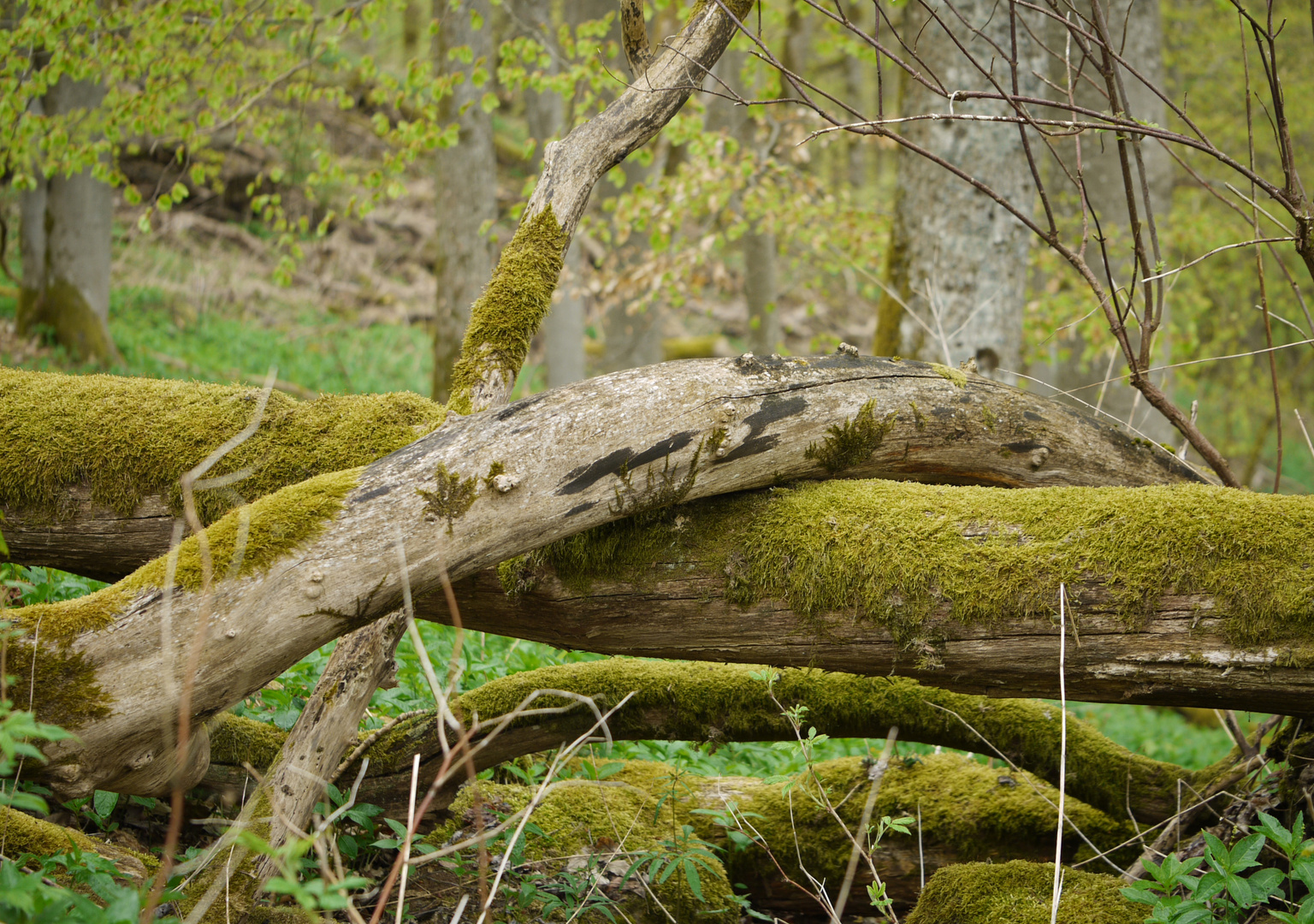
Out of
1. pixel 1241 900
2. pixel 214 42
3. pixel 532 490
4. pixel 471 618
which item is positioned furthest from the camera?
pixel 214 42

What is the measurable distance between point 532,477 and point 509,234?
16.0 meters

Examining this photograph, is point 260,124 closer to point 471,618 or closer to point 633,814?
point 471,618

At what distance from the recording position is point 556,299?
32.1 feet

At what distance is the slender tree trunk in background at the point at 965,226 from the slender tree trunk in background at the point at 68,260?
8905 mm

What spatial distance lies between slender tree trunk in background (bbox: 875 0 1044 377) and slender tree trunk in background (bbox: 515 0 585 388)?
4459 mm

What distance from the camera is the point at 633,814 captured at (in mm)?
3375

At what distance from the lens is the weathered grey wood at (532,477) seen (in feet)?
6.89

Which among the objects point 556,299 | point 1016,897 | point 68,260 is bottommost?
point 1016,897

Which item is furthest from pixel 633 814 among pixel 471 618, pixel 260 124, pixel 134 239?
pixel 134 239

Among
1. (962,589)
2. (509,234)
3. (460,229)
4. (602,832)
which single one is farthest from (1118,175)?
(509,234)

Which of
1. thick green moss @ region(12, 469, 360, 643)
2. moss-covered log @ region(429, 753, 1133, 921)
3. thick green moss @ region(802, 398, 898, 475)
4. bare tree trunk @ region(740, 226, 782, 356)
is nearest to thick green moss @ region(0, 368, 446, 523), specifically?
thick green moss @ region(12, 469, 360, 643)

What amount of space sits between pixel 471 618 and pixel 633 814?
1.13m

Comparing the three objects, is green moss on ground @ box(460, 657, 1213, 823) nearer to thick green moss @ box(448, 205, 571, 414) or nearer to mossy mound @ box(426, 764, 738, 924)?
mossy mound @ box(426, 764, 738, 924)

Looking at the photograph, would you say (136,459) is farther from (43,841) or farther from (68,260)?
(68,260)
